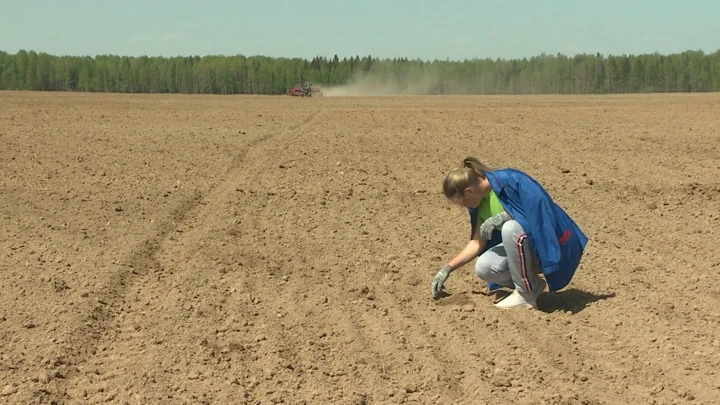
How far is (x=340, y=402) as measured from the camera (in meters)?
4.79

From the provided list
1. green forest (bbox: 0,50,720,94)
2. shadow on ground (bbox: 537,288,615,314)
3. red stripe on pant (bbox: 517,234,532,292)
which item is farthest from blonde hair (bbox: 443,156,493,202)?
green forest (bbox: 0,50,720,94)

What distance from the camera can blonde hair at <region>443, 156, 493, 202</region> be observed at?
20.0 feet

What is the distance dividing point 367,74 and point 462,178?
8986 centimetres

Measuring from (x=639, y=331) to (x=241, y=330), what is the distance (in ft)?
8.37

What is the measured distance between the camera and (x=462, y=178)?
20.0 ft

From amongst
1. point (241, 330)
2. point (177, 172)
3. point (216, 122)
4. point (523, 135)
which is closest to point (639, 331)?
point (241, 330)

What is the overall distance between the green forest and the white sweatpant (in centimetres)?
8098

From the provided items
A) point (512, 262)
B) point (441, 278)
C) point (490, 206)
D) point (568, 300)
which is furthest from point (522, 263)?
point (568, 300)

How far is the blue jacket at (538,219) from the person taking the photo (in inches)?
242

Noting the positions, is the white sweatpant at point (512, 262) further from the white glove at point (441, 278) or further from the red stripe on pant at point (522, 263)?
the white glove at point (441, 278)

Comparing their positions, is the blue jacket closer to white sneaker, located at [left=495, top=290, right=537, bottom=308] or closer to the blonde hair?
the blonde hair

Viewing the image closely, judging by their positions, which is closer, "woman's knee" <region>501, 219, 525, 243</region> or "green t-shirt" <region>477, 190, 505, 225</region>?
"woman's knee" <region>501, 219, 525, 243</region>

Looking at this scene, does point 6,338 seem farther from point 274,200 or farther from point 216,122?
point 216,122

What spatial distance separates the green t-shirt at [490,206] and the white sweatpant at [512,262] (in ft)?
0.61
